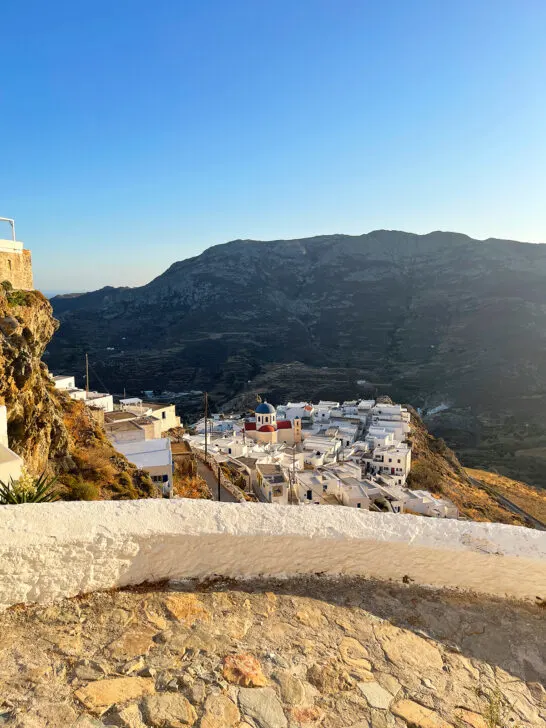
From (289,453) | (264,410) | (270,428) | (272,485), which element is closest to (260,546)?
(272,485)

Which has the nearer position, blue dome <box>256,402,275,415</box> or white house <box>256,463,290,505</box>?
white house <box>256,463,290,505</box>

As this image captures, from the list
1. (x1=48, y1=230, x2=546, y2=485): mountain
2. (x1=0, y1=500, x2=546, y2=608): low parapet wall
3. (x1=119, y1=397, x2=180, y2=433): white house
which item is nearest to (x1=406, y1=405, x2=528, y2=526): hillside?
(x1=48, y1=230, x2=546, y2=485): mountain

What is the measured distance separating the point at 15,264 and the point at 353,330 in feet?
308

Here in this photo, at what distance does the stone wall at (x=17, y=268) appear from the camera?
1240cm

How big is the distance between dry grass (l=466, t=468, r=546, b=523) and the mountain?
190 inches

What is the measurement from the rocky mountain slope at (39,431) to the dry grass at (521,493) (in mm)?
23380

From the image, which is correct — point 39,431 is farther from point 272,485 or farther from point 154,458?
point 272,485

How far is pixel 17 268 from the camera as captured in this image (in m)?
12.8

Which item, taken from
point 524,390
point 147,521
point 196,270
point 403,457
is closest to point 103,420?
point 403,457

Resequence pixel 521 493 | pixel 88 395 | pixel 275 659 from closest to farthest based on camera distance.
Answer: pixel 275 659
pixel 88 395
pixel 521 493

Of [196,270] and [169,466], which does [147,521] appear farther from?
[196,270]

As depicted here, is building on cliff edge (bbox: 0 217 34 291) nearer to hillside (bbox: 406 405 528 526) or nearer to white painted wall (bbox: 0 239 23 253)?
white painted wall (bbox: 0 239 23 253)

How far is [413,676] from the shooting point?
2.29 meters

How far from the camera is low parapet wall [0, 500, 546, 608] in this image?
268cm
